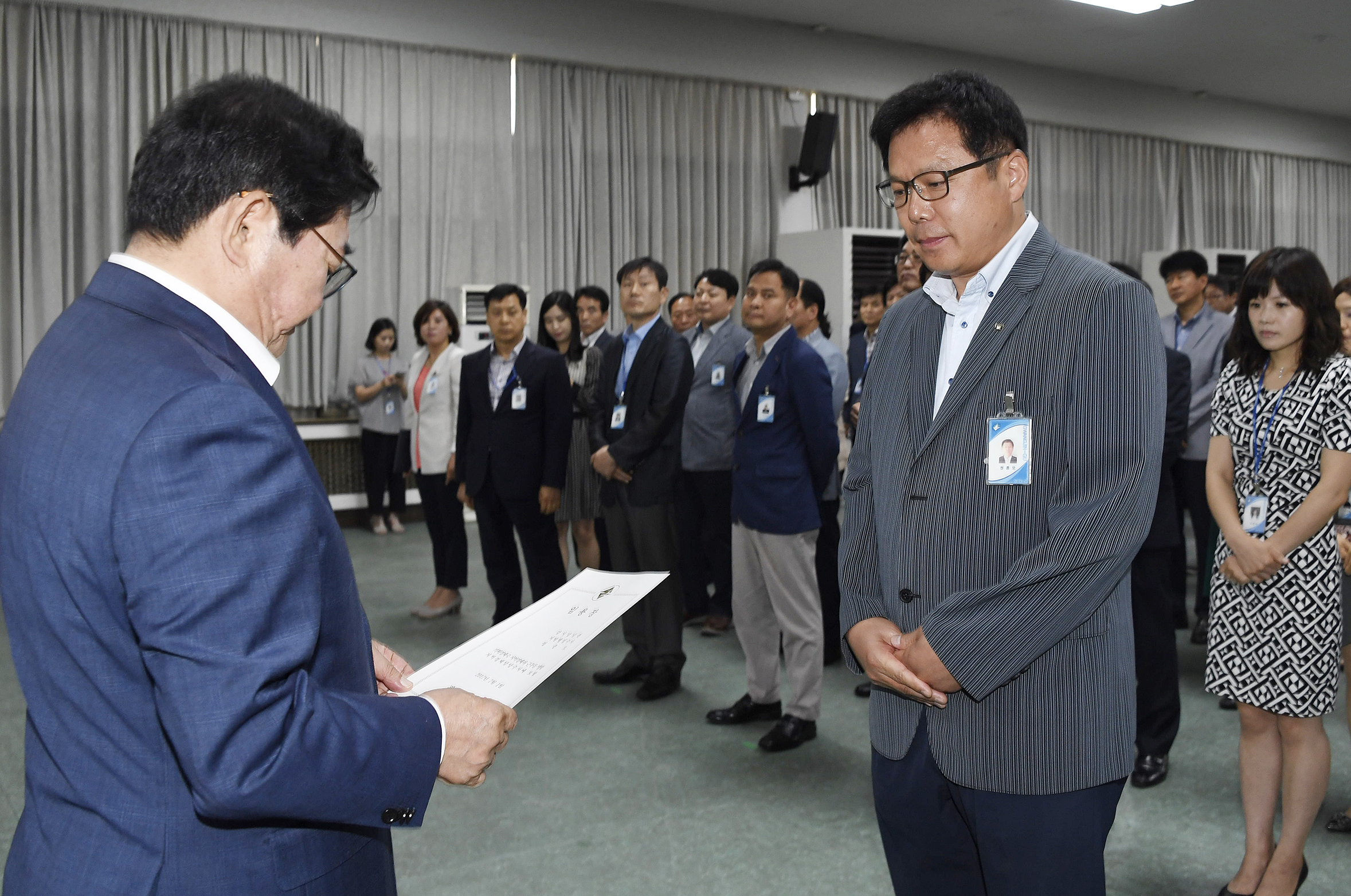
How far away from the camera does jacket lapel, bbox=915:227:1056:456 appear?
145 cm

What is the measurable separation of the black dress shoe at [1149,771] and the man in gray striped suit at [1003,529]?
1.93 meters

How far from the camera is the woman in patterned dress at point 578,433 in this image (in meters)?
5.46

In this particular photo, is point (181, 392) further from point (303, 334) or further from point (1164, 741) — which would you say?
point (303, 334)

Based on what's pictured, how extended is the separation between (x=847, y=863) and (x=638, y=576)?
163 cm

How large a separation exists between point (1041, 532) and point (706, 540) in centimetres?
373

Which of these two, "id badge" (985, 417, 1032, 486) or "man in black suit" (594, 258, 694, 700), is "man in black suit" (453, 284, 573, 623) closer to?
"man in black suit" (594, 258, 694, 700)

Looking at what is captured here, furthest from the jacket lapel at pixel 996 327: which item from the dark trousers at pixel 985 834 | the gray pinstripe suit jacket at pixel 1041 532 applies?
the dark trousers at pixel 985 834

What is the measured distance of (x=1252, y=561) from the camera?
8.18ft

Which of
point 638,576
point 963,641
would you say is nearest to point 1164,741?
point 963,641

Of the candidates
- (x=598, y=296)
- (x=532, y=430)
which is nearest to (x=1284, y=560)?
(x=532, y=430)

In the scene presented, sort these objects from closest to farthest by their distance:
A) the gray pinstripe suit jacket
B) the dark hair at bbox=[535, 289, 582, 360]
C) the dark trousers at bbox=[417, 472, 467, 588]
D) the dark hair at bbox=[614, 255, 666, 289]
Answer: the gray pinstripe suit jacket
the dark hair at bbox=[614, 255, 666, 289]
the dark trousers at bbox=[417, 472, 467, 588]
the dark hair at bbox=[535, 289, 582, 360]

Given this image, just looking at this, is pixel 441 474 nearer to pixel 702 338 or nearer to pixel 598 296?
pixel 598 296

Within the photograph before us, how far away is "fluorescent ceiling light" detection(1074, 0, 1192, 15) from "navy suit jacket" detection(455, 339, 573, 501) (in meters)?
5.35

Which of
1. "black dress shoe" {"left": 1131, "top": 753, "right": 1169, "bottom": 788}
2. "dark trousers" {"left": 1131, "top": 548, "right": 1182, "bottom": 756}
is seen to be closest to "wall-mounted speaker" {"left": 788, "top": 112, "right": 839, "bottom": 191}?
"dark trousers" {"left": 1131, "top": 548, "right": 1182, "bottom": 756}
